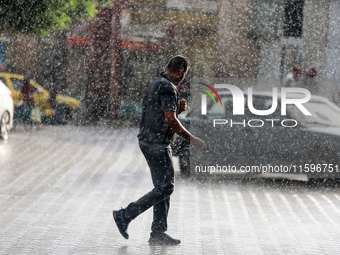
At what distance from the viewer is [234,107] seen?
13.2 metres

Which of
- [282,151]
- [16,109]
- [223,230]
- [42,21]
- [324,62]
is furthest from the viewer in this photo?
[324,62]

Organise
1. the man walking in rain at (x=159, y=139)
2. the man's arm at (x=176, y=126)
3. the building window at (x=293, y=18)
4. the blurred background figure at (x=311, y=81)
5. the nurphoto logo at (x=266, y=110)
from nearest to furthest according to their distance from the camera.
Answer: the man's arm at (x=176, y=126)
the man walking in rain at (x=159, y=139)
the nurphoto logo at (x=266, y=110)
the blurred background figure at (x=311, y=81)
the building window at (x=293, y=18)

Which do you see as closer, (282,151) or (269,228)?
(269,228)

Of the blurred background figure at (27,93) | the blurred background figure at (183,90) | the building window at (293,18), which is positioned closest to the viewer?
the blurred background figure at (183,90)

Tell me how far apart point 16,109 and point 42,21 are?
9.97 feet

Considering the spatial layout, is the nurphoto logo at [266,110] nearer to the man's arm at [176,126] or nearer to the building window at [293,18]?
the man's arm at [176,126]

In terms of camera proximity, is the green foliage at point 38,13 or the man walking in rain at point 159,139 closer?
the man walking in rain at point 159,139

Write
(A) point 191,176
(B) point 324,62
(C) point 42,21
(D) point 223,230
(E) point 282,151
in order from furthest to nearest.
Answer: (B) point 324,62, (C) point 42,21, (A) point 191,176, (E) point 282,151, (D) point 223,230

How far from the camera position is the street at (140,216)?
7.84m

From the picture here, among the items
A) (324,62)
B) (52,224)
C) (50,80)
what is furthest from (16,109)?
(52,224)

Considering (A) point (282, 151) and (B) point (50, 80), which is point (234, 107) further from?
(B) point (50, 80)

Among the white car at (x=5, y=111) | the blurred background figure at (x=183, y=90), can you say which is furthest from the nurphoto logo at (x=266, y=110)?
the blurred background figure at (x=183, y=90)

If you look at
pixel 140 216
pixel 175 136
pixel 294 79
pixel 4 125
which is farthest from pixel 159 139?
pixel 294 79

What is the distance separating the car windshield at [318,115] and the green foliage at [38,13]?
10.3 m
